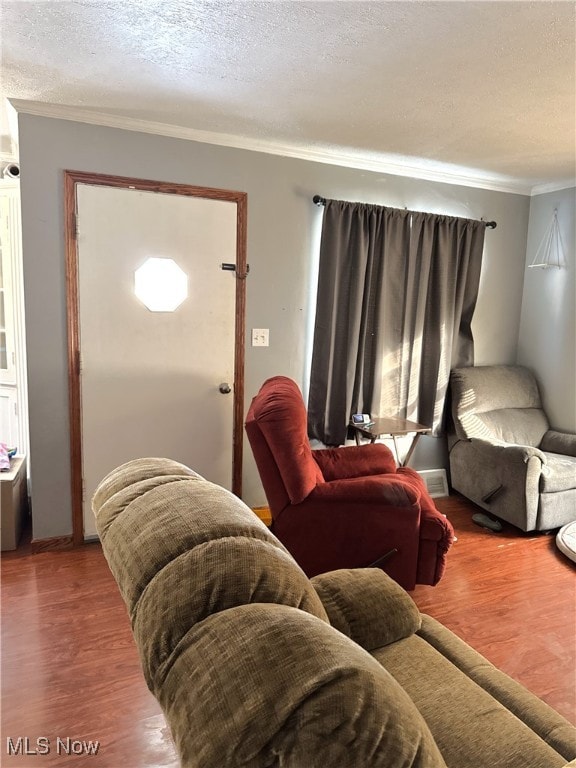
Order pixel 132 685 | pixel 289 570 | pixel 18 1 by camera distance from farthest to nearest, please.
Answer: pixel 132 685 < pixel 18 1 < pixel 289 570

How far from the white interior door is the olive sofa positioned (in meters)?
1.83

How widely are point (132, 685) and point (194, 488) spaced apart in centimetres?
134

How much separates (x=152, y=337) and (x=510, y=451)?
7.74ft

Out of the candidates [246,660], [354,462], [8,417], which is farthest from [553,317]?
[8,417]

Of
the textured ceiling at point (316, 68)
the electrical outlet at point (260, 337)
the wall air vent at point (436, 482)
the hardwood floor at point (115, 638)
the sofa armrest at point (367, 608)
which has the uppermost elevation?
the textured ceiling at point (316, 68)

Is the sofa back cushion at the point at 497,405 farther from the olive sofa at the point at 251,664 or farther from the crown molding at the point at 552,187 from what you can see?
the olive sofa at the point at 251,664

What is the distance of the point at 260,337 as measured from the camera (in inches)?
127

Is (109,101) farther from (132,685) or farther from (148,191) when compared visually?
(132,685)

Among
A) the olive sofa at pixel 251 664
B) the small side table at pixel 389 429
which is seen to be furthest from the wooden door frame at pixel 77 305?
the olive sofa at pixel 251 664

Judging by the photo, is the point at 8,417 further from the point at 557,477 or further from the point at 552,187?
the point at 552,187

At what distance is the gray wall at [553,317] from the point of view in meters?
3.72

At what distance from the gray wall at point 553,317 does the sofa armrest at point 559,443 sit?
0.38 feet

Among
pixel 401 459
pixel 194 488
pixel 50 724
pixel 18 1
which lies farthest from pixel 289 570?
pixel 401 459

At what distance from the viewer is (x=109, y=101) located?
8.11 feet
